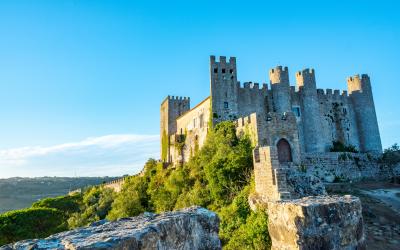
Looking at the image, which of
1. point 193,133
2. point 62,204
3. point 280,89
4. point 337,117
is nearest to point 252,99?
point 280,89

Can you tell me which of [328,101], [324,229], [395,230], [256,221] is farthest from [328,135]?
[324,229]

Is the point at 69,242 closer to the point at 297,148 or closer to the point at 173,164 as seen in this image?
the point at 297,148

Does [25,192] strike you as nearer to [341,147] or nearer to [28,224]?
[28,224]

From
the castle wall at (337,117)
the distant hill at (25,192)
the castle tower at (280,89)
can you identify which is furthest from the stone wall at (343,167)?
the distant hill at (25,192)

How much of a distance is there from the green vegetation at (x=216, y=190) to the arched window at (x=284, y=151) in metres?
2.83

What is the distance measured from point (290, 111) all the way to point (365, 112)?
18941 millimetres

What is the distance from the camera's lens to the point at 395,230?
57.5 ft

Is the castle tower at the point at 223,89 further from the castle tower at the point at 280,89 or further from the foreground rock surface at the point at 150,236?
the foreground rock surface at the point at 150,236

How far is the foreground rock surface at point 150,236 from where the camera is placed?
10.2 ft

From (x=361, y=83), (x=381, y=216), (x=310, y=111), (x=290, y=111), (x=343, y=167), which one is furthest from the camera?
(x=361, y=83)

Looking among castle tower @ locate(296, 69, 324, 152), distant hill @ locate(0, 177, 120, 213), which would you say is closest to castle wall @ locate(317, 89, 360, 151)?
castle tower @ locate(296, 69, 324, 152)

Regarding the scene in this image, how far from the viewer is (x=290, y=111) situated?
104 ft

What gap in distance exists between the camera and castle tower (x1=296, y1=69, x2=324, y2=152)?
39.2m

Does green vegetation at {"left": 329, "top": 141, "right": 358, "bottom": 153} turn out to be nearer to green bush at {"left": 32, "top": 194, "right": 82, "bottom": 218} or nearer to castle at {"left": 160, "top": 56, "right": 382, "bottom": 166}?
castle at {"left": 160, "top": 56, "right": 382, "bottom": 166}
